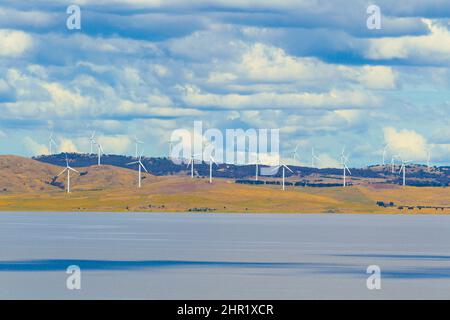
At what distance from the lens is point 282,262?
444ft
